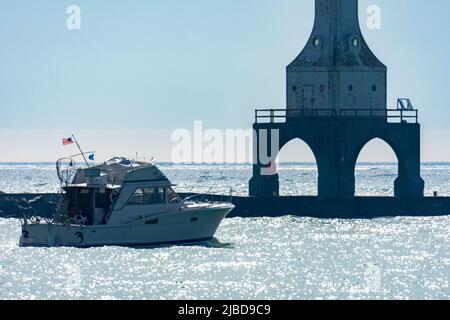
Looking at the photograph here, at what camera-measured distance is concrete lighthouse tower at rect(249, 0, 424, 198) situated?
302ft

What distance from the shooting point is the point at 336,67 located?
9244 centimetres

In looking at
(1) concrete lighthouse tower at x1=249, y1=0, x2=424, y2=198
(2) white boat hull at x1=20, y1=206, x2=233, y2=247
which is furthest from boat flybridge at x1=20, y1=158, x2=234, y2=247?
(1) concrete lighthouse tower at x1=249, y1=0, x2=424, y2=198

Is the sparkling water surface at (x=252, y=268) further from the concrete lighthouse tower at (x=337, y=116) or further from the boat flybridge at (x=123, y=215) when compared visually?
the concrete lighthouse tower at (x=337, y=116)

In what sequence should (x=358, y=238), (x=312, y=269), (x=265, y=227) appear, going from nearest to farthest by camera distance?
(x=312, y=269), (x=358, y=238), (x=265, y=227)

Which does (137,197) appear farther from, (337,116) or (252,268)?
(337,116)

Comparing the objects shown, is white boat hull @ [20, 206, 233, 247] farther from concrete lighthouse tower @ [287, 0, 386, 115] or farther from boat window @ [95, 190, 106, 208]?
concrete lighthouse tower @ [287, 0, 386, 115]

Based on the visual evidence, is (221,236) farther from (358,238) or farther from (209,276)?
(209,276)

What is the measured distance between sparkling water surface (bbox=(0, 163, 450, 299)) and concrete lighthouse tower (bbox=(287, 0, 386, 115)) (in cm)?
1409

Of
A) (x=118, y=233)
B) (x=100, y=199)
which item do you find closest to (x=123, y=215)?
(x=118, y=233)

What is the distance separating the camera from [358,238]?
75.4m

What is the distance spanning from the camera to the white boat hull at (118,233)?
229 ft

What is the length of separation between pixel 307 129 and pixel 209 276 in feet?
114

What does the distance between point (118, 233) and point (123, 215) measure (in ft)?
2.79
